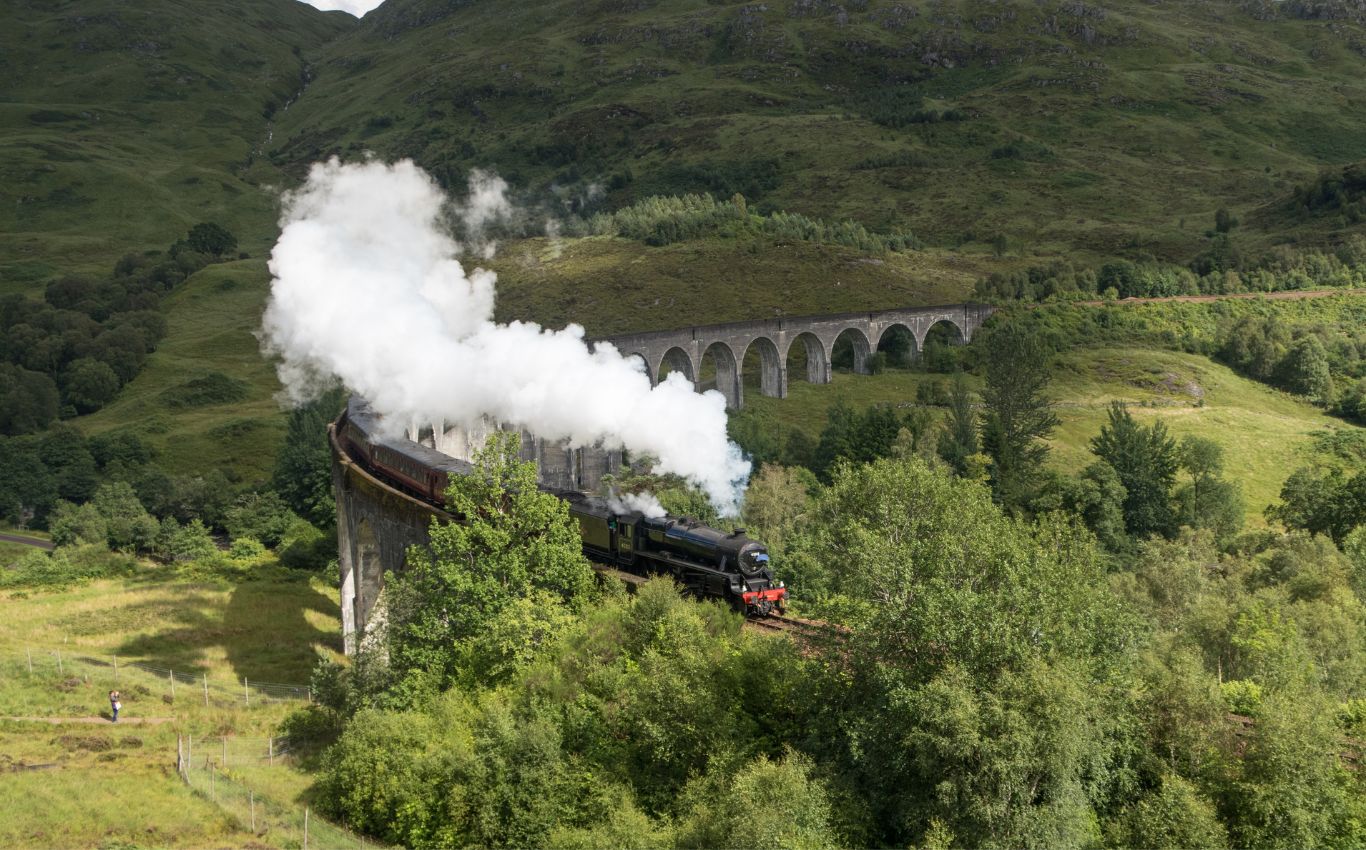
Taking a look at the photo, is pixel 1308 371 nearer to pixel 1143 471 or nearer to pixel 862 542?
pixel 1143 471

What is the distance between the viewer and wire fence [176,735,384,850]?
84.9ft

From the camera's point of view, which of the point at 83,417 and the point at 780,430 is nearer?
the point at 780,430

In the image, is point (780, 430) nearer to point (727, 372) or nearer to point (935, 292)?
point (727, 372)

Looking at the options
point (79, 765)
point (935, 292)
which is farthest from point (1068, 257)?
point (79, 765)

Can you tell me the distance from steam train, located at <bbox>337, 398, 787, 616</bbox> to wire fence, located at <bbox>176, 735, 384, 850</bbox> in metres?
10.1

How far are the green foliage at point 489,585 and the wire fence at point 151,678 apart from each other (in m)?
9.47

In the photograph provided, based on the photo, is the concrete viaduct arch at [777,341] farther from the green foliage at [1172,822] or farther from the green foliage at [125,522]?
the green foliage at [1172,822]

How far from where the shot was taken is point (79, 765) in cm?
3039

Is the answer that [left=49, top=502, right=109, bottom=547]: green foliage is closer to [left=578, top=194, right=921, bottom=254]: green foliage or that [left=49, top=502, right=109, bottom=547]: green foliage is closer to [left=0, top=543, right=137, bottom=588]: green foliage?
[left=0, top=543, right=137, bottom=588]: green foliage

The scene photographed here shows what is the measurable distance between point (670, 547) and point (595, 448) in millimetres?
13986

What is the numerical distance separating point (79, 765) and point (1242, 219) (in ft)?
488

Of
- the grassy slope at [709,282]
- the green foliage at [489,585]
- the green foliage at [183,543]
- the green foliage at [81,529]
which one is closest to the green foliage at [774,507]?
the green foliage at [489,585]

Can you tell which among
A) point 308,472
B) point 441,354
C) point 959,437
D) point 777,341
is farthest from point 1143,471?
point 308,472

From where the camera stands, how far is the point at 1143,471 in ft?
211
